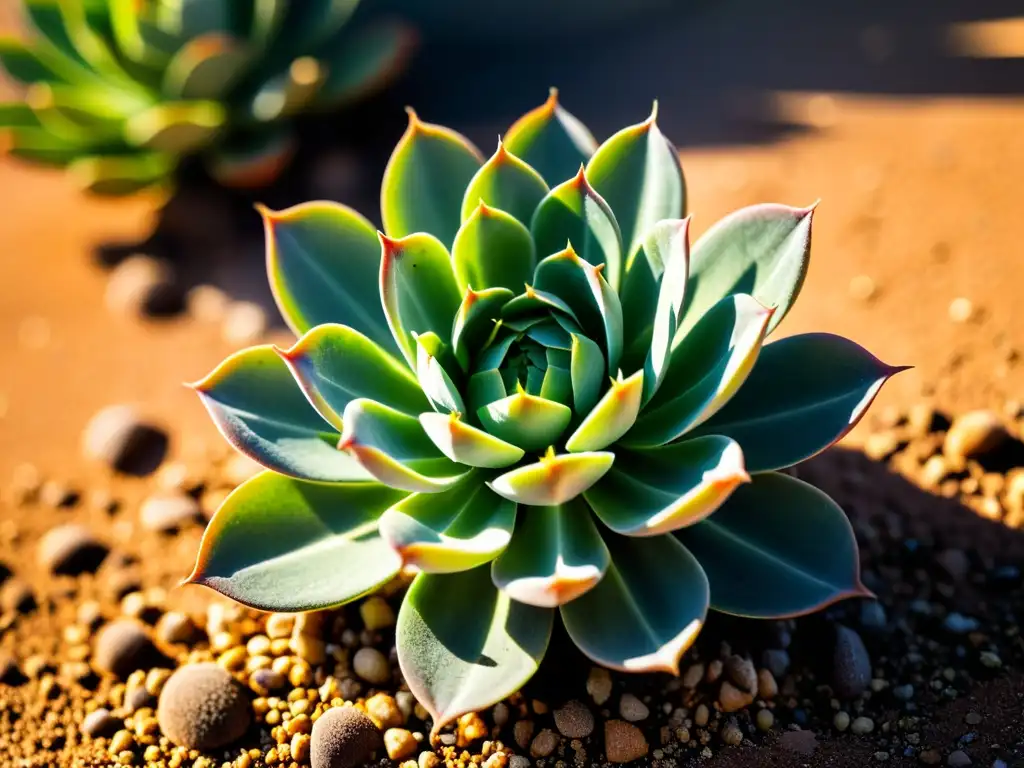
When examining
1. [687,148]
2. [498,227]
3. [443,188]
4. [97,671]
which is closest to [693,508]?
[498,227]

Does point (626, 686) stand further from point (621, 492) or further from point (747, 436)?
point (747, 436)

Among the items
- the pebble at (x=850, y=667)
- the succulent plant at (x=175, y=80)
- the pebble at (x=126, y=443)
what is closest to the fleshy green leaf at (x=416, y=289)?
the pebble at (x=850, y=667)

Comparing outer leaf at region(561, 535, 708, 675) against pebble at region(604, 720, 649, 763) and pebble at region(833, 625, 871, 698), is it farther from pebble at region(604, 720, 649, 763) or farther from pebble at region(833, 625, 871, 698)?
pebble at region(833, 625, 871, 698)

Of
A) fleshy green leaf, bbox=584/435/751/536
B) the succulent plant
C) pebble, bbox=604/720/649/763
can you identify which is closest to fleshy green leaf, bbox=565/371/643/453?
fleshy green leaf, bbox=584/435/751/536

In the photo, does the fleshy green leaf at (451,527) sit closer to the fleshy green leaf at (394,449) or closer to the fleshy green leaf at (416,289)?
the fleshy green leaf at (394,449)

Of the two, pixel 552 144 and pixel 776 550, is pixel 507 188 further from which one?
pixel 776 550

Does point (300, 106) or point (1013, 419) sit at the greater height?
point (300, 106)
